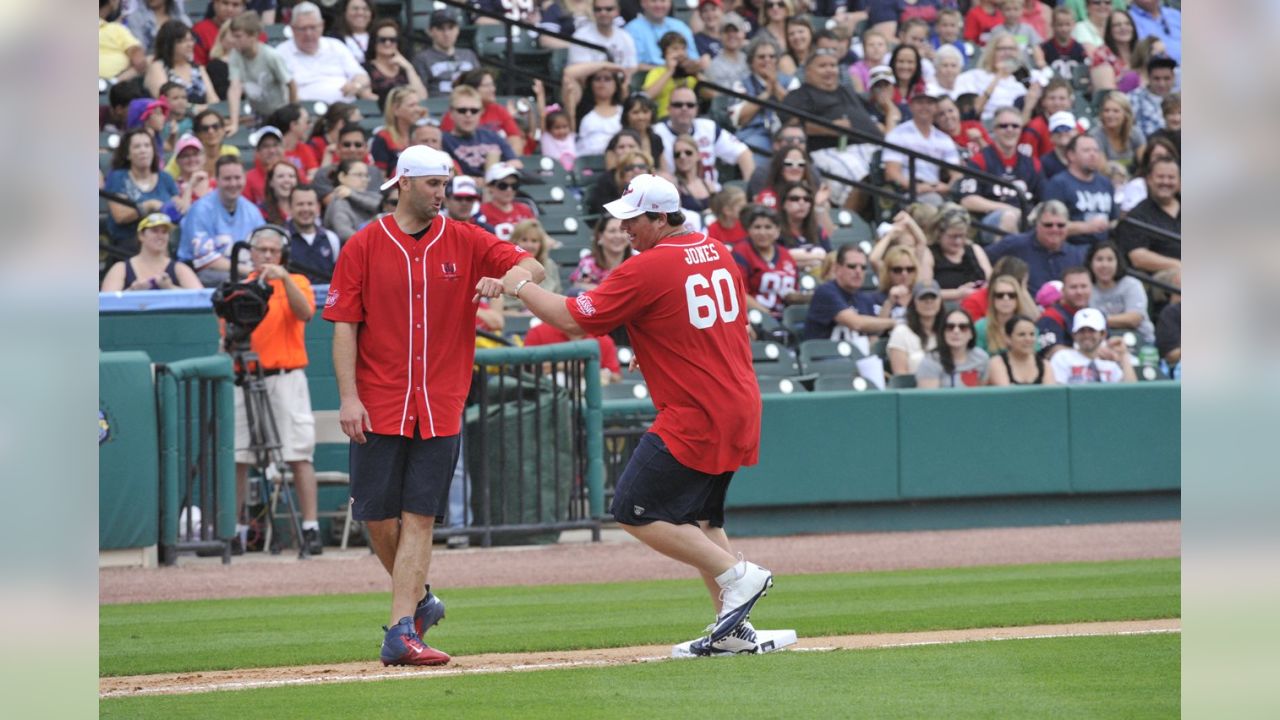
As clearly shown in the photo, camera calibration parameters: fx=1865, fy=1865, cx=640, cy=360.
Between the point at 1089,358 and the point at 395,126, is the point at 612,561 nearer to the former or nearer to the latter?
the point at 395,126

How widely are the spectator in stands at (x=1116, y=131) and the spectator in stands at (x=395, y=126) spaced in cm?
792

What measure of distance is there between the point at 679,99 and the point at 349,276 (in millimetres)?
10497

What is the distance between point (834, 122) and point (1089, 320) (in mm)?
3926

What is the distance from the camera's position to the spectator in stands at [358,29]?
18688mm

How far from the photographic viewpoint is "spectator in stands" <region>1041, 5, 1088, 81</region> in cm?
2327

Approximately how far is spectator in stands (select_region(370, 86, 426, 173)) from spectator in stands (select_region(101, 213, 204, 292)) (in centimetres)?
250

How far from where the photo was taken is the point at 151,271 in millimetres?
14867

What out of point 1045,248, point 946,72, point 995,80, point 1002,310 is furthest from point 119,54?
point 995,80

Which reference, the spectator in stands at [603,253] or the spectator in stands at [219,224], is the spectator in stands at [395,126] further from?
the spectator in stands at [603,253]

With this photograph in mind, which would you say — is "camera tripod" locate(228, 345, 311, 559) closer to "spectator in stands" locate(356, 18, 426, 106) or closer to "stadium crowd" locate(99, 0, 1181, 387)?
"stadium crowd" locate(99, 0, 1181, 387)

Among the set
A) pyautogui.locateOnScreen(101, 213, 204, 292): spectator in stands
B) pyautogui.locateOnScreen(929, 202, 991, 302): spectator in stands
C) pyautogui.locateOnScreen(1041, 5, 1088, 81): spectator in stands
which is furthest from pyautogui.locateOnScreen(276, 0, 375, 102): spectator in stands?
pyautogui.locateOnScreen(1041, 5, 1088, 81): spectator in stands

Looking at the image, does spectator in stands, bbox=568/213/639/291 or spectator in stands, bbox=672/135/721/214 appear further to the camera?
spectator in stands, bbox=672/135/721/214

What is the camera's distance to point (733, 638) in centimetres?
827
